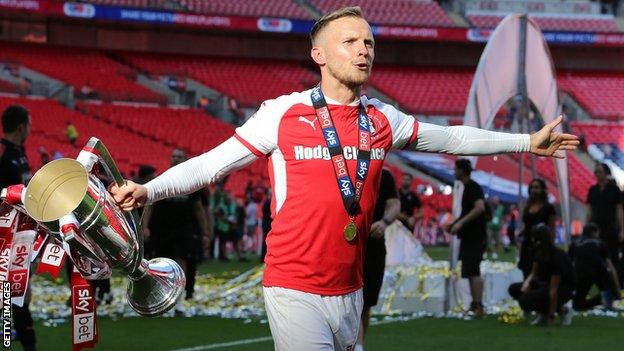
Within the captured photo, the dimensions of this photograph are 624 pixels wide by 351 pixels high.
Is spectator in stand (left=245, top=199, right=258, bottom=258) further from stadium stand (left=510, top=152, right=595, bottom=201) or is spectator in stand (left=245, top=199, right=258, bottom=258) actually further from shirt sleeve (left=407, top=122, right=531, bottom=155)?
shirt sleeve (left=407, top=122, right=531, bottom=155)

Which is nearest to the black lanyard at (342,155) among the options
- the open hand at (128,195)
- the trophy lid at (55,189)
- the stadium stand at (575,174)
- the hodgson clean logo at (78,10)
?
the open hand at (128,195)

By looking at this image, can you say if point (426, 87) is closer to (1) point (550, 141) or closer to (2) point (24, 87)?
(2) point (24, 87)

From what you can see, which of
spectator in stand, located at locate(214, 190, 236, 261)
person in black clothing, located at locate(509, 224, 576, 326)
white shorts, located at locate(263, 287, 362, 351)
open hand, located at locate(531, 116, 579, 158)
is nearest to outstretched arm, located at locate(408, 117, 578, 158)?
open hand, located at locate(531, 116, 579, 158)

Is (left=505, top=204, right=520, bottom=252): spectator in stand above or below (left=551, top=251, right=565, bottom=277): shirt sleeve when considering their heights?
below

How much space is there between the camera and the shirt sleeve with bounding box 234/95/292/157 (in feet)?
17.7

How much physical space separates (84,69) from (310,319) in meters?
41.9

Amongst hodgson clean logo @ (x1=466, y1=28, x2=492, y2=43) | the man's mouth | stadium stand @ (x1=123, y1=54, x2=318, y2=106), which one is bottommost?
stadium stand @ (x1=123, y1=54, x2=318, y2=106)

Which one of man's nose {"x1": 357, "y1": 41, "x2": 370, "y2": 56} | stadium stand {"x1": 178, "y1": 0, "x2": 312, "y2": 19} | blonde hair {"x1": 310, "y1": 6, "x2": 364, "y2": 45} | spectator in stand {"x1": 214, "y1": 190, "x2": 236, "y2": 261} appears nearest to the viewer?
man's nose {"x1": 357, "y1": 41, "x2": 370, "y2": 56}

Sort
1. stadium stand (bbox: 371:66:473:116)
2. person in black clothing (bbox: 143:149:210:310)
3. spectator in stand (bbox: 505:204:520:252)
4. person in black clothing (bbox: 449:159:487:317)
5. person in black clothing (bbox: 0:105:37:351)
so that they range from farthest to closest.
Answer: stadium stand (bbox: 371:66:473:116) → spectator in stand (bbox: 505:204:520:252) → person in black clothing (bbox: 449:159:487:317) → person in black clothing (bbox: 143:149:210:310) → person in black clothing (bbox: 0:105:37:351)

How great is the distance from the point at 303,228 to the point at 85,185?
99cm

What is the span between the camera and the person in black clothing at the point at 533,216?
14829 millimetres

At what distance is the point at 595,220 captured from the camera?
1759 cm

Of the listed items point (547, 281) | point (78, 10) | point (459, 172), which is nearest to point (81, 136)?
point (78, 10)

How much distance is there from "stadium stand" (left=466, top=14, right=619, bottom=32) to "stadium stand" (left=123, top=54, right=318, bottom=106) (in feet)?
25.8
